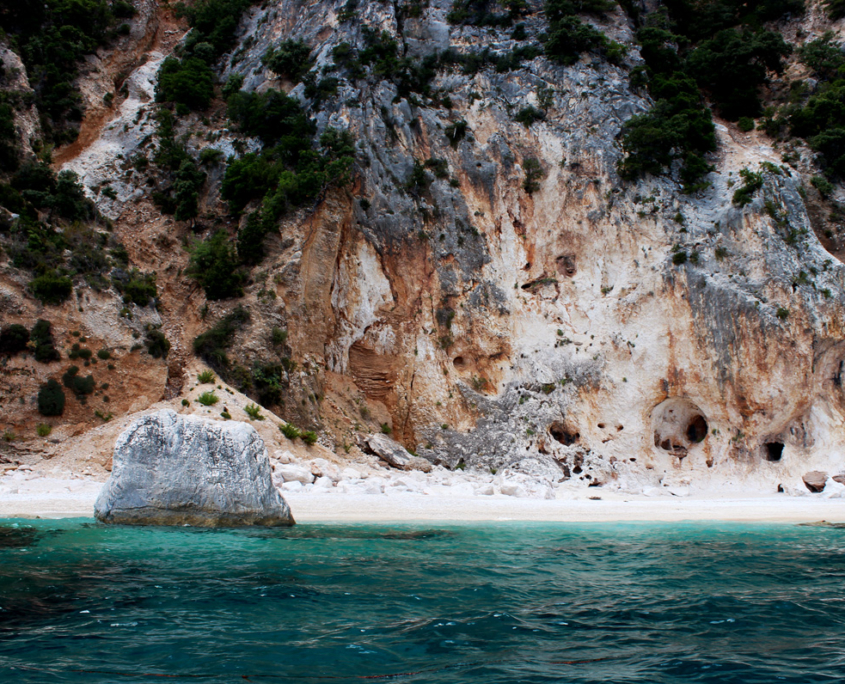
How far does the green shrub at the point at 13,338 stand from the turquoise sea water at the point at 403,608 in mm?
9306

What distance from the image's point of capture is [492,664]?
225 inches

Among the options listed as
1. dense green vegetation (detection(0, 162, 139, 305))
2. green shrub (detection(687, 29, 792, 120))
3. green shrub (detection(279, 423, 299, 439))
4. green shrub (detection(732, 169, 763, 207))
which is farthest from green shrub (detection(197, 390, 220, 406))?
green shrub (detection(687, 29, 792, 120))

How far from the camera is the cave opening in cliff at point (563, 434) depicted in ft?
83.6

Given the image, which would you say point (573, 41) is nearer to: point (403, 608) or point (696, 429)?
point (696, 429)

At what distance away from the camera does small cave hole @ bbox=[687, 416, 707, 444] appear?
82.8 ft

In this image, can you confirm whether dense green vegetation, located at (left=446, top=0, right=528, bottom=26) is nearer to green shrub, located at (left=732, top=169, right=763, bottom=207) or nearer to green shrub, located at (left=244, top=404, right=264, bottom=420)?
green shrub, located at (left=732, top=169, right=763, bottom=207)

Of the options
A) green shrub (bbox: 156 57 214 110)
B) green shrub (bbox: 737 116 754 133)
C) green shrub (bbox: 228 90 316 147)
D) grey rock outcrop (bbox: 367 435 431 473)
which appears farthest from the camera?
green shrub (bbox: 156 57 214 110)

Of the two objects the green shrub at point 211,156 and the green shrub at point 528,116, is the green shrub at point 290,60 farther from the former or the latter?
the green shrub at point 528,116

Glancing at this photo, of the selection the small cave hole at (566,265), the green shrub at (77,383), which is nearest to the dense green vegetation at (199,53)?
the green shrub at (77,383)

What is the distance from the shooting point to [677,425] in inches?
1005

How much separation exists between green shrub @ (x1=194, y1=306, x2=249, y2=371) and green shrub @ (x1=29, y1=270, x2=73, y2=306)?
186 inches

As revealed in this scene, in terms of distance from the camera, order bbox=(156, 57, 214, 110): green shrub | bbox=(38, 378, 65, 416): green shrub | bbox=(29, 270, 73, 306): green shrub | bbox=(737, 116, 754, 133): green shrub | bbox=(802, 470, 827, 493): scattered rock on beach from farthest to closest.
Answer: bbox=(156, 57, 214, 110): green shrub → bbox=(737, 116, 754, 133): green shrub → bbox=(802, 470, 827, 493): scattered rock on beach → bbox=(29, 270, 73, 306): green shrub → bbox=(38, 378, 65, 416): green shrub

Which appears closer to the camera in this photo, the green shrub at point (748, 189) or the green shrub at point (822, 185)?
the green shrub at point (748, 189)

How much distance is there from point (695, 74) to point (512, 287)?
1573 cm
